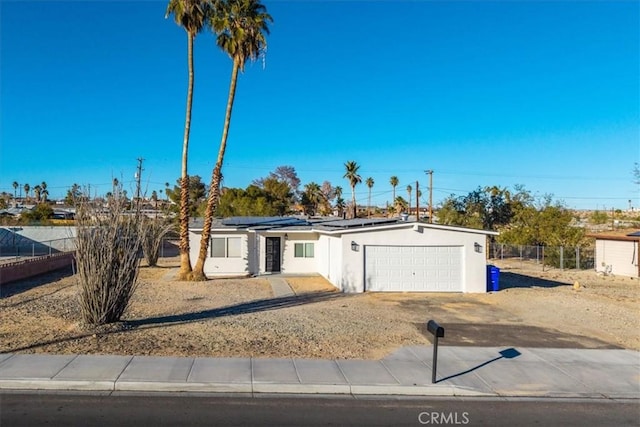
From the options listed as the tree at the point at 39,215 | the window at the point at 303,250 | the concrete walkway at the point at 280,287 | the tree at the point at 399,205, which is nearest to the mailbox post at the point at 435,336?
the concrete walkway at the point at 280,287

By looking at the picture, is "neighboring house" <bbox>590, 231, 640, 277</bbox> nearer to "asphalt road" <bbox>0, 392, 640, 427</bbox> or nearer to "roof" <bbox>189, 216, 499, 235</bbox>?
"roof" <bbox>189, 216, 499, 235</bbox>

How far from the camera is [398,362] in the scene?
34.1 ft

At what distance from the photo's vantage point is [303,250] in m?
28.4

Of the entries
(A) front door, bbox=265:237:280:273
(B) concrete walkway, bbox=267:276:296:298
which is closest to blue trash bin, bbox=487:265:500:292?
(B) concrete walkway, bbox=267:276:296:298

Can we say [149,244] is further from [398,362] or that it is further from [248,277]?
[398,362]

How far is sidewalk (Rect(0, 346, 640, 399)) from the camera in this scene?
858cm

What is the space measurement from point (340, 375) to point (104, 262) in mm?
7099

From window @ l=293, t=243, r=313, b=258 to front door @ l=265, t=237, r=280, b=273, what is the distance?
1024 mm

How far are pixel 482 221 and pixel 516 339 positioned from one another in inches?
1577

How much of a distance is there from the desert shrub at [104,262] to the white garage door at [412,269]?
11.2 meters

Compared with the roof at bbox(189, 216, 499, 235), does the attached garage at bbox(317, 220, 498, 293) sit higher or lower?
lower

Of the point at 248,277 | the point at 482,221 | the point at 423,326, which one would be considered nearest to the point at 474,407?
the point at 423,326

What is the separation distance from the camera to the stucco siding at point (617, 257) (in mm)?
30333

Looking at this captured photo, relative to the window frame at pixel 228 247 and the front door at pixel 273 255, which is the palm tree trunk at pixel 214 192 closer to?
the window frame at pixel 228 247
